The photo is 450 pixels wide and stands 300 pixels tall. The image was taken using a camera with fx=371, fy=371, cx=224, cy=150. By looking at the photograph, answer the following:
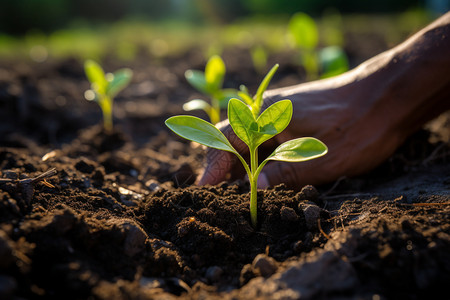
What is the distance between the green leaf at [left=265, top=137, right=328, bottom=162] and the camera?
3.91ft

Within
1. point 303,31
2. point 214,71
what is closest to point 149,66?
point 303,31

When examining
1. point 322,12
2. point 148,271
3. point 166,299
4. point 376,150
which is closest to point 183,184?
point 148,271

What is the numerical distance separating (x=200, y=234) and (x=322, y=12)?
1302 cm

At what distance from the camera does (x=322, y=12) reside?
12867 millimetres

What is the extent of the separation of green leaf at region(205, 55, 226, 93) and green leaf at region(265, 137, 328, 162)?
1272mm

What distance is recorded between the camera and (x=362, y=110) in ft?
6.47

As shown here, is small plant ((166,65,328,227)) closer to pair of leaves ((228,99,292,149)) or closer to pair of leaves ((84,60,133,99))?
pair of leaves ((228,99,292,149))

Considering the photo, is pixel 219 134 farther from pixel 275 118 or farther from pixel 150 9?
pixel 150 9

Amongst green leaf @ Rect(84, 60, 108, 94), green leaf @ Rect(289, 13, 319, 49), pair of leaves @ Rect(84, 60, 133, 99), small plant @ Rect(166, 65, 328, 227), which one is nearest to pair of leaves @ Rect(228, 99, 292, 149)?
small plant @ Rect(166, 65, 328, 227)

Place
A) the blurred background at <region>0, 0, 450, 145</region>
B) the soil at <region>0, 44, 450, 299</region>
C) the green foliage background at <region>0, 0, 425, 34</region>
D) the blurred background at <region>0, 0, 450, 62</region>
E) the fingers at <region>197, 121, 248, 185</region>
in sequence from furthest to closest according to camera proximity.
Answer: the green foliage background at <region>0, 0, 425, 34</region>
the blurred background at <region>0, 0, 450, 62</region>
the blurred background at <region>0, 0, 450, 145</region>
the fingers at <region>197, 121, 248, 185</region>
the soil at <region>0, 44, 450, 299</region>

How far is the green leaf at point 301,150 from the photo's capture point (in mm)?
1191

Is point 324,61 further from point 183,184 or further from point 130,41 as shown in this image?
point 130,41

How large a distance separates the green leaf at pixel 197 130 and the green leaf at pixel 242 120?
71 mm

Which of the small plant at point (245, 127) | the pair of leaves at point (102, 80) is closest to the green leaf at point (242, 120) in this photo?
the small plant at point (245, 127)
